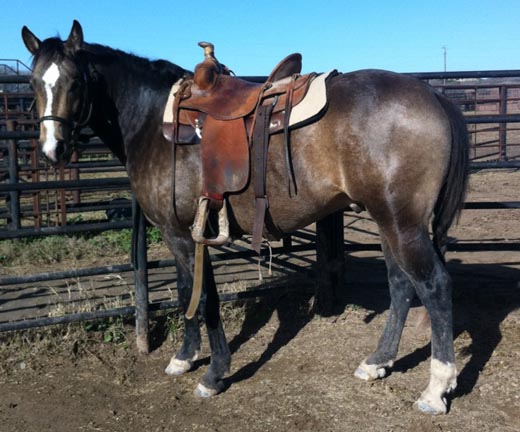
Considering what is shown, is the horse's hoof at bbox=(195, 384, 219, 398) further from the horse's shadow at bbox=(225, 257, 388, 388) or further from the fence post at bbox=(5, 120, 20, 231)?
the fence post at bbox=(5, 120, 20, 231)

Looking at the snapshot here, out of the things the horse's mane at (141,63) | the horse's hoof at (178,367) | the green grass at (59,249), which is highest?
the horse's mane at (141,63)

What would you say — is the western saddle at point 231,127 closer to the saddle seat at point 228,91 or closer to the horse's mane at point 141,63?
the saddle seat at point 228,91

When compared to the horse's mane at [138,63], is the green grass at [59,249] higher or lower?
lower

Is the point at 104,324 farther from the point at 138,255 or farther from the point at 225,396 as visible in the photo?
the point at 225,396

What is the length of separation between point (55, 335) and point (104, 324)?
1.14 ft

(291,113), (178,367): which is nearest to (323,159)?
(291,113)

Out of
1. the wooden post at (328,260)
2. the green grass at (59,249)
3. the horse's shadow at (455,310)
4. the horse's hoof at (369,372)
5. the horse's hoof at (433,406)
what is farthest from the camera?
the green grass at (59,249)

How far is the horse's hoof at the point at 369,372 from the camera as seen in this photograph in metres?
3.42

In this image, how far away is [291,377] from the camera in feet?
11.5

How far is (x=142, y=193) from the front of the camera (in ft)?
11.0

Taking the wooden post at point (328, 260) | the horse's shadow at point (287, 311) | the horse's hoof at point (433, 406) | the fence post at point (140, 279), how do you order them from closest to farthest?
1. the horse's hoof at point (433, 406)
2. the fence post at point (140, 279)
3. the horse's shadow at point (287, 311)
4. the wooden post at point (328, 260)

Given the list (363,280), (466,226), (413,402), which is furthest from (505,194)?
(413,402)

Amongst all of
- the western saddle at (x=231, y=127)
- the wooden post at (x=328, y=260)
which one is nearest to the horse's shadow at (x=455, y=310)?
the wooden post at (x=328, y=260)

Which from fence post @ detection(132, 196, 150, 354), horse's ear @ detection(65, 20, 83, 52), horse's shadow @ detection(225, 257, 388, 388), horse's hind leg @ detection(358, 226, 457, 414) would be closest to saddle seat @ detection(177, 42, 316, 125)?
horse's ear @ detection(65, 20, 83, 52)
